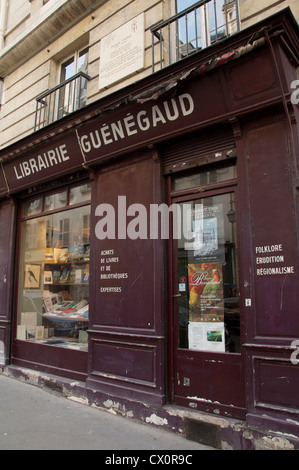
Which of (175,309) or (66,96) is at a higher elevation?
(66,96)

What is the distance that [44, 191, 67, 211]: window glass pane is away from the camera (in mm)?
6070

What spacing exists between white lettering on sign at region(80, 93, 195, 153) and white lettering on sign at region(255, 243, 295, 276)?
6.39 ft

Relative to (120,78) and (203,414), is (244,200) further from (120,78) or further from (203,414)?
(120,78)

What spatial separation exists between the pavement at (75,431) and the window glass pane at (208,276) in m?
1.08

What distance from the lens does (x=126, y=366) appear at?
445cm

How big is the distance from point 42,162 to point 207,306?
4003 mm

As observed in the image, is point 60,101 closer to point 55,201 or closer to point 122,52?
point 122,52

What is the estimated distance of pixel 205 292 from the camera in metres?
4.14

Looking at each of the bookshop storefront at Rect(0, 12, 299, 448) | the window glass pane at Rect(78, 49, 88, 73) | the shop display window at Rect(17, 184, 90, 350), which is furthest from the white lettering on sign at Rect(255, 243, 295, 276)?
the window glass pane at Rect(78, 49, 88, 73)

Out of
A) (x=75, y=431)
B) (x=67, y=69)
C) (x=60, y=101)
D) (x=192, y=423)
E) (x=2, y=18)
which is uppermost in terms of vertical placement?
(x=2, y=18)

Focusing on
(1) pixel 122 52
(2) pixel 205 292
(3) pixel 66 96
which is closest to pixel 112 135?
(1) pixel 122 52

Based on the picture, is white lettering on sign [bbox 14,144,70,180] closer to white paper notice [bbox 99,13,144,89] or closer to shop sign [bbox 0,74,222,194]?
shop sign [bbox 0,74,222,194]

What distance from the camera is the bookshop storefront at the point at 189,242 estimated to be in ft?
11.2

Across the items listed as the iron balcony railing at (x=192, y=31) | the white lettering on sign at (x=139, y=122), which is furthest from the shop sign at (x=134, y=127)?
the iron balcony railing at (x=192, y=31)
